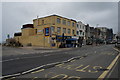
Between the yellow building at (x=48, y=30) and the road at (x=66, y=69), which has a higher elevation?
the yellow building at (x=48, y=30)

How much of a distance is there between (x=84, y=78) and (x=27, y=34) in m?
44.8

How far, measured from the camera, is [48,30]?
37188mm

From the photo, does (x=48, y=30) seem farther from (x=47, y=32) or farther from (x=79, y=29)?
(x=79, y=29)

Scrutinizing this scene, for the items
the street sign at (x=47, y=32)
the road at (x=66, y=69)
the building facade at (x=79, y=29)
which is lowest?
the road at (x=66, y=69)

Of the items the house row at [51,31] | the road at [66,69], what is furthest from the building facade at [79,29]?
the road at [66,69]

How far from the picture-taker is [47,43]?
36.6 meters

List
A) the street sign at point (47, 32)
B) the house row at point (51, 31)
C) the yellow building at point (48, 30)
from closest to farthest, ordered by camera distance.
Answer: the yellow building at point (48, 30) → the house row at point (51, 31) → the street sign at point (47, 32)

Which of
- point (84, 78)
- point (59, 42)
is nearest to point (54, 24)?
point (59, 42)

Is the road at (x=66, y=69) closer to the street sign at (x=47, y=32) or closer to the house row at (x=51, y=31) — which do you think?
the house row at (x=51, y=31)

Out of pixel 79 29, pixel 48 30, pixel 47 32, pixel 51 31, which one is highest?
pixel 79 29

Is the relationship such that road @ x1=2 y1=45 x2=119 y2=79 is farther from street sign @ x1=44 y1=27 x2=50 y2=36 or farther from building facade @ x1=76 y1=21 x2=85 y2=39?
building facade @ x1=76 y1=21 x2=85 y2=39

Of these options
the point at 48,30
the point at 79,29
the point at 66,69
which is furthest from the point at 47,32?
the point at 66,69

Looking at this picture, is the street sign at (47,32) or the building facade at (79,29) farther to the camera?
the building facade at (79,29)

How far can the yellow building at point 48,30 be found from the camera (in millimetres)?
36250
